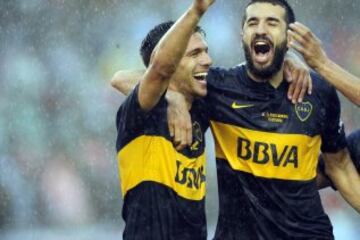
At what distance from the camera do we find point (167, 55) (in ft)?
12.7

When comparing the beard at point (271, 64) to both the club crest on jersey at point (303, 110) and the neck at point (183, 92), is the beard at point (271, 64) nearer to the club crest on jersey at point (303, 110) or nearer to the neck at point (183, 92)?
the club crest on jersey at point (303, 110)

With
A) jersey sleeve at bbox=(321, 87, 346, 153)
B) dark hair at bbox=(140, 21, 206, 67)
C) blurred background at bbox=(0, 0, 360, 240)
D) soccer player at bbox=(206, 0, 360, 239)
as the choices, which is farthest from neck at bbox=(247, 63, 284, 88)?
blurred background at bbox=(0, 0, 360, 240)

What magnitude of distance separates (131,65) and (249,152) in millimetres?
5991

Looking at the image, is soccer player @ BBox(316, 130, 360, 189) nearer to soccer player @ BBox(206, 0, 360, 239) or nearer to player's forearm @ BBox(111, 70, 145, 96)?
soccer player @ BBox(206, 0, 360, 239)

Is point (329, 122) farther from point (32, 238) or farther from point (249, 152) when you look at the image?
point (32, 238)

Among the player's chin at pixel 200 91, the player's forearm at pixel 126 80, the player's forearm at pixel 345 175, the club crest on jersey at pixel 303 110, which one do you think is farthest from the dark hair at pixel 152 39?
the player's forearm at pixel 345 175

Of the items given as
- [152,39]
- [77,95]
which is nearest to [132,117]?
→ [152,39]

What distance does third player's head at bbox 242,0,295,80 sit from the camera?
464cm

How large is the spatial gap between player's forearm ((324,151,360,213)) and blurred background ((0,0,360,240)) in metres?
4.63

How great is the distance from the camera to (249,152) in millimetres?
4621

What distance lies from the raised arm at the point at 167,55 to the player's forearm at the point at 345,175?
4.52 ft

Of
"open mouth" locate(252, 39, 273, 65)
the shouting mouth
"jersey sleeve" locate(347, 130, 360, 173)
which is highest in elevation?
"open mouth" locate(252, 39, 273, 65)

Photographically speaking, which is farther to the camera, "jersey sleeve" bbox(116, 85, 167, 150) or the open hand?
the open hand

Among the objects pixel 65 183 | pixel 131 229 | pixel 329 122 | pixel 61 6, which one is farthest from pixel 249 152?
pixel 61 6
